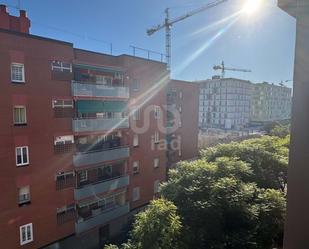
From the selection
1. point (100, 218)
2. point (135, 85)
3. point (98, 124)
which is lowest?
point (100, 218)

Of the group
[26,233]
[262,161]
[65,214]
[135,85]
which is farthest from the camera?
[135,85]

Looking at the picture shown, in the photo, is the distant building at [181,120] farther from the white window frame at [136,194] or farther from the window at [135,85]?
the white window frame at [136,194]

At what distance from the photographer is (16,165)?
551 inches

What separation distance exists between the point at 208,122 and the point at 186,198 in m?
72.9

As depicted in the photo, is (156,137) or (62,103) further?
(156,137)

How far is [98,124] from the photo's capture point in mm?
17766

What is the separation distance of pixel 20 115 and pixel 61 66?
3859 millimetres

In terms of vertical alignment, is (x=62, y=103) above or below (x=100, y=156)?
above

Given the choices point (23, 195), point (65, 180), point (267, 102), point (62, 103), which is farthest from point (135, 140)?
point (267, 102)

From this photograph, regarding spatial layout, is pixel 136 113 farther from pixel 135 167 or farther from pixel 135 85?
pixel 135 167

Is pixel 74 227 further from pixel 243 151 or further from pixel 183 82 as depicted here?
pixel 183 82

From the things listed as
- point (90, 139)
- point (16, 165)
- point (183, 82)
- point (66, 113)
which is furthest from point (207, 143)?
point (16, 165)

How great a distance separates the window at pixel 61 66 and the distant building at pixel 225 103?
64359 millimetres

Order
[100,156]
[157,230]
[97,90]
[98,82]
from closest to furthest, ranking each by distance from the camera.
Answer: [157,230], [97,90], [100,156], [98,82]
